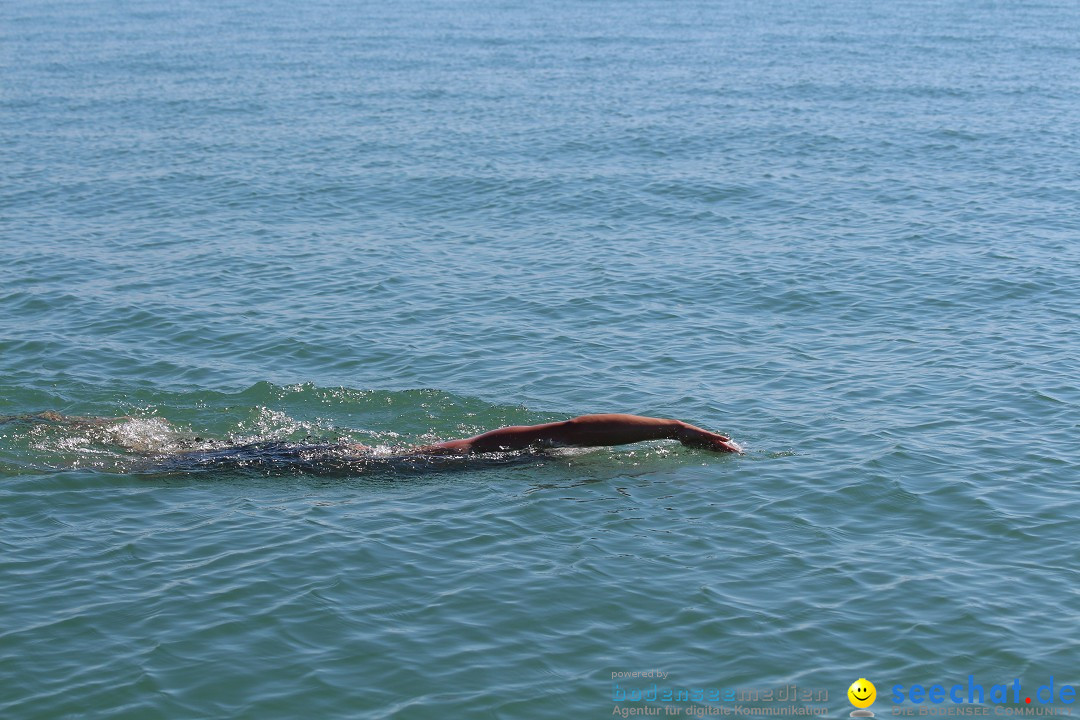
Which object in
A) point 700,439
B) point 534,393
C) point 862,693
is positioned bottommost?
point 862,693

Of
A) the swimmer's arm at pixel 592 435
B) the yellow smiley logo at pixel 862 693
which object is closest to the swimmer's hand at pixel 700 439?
the swimmer's arm at pixel 592 435

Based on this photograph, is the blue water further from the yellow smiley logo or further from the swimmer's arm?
A: the swimmer's arm

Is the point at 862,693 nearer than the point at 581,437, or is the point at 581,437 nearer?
the point at 862,693

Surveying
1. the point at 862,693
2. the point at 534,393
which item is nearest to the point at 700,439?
the point at 534,393

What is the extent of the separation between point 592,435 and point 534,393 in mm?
2814

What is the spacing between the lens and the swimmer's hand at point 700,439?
42.2ft

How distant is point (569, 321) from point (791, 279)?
14.4 feet

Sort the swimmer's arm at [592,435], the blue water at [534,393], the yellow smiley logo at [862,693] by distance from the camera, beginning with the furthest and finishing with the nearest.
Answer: the swimmer's arm at [592,435] < the blue water at [534,393] < the yellow smiley logo at [862,693]

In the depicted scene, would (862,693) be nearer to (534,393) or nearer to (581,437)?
(581,437)

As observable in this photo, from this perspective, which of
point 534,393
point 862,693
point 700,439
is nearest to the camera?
point 862,693

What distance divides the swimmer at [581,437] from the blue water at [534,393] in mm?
289

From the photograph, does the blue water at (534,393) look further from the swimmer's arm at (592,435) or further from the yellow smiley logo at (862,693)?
the swimmer's arm at (592,435)

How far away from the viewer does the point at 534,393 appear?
619 inches

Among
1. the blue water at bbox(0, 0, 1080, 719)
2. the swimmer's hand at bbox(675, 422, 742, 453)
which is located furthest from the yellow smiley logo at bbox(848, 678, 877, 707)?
the swimmer's hand at bbox(675, 422, 742, 453)
